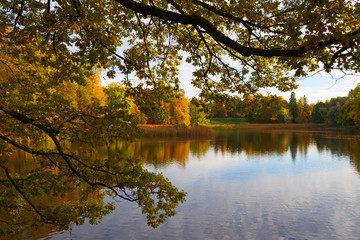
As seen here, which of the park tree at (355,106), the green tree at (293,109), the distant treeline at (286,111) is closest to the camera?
the distant treeline at (286,111)

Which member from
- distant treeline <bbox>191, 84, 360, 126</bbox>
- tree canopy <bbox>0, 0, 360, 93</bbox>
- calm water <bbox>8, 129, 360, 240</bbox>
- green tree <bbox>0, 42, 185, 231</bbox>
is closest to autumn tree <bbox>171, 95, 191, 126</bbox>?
distant treeline <bbox>191, 84, 360, 126</bbox>

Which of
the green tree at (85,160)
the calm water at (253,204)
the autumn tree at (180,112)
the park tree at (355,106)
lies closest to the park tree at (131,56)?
the green tree at (85,160)

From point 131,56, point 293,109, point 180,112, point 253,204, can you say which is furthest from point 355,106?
point 131,56

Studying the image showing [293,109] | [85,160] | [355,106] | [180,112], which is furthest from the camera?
[293,109]

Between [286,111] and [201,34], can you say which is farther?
[286,111]

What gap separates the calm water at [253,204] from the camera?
10.6 meters

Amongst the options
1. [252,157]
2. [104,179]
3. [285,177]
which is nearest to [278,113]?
[252,157]

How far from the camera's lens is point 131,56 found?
7004 millimetres

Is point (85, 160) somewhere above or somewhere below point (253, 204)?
above

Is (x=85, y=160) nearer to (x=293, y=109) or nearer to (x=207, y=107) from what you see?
(x=207, y=107)

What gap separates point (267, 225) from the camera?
1126 cm

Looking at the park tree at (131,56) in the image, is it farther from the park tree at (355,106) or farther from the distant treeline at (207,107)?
the park tree at (355,106)

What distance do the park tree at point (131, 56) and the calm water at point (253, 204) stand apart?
153 inches

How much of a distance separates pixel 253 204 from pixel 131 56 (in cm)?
1042
